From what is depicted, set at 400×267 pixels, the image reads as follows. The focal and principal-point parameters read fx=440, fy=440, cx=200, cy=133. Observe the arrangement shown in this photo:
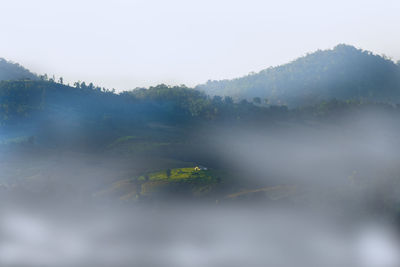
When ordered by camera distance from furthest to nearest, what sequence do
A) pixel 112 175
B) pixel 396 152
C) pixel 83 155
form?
pixel 396 152 < pixel 83 155 < pixel 112 175

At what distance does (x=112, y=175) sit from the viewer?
5399 inches

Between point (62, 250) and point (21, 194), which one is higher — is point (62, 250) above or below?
below

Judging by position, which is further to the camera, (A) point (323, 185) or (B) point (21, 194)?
(A) point (323, 185)

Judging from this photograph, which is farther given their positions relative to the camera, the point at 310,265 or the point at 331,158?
the point at 331,158

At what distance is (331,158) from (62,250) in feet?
355

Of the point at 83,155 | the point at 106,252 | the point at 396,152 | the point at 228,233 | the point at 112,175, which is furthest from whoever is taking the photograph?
the point at 396,152

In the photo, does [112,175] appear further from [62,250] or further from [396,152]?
[396,152]

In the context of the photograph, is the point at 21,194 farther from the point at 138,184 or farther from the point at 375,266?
the point at 375,266

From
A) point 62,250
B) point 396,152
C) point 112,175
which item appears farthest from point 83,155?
point 396,152

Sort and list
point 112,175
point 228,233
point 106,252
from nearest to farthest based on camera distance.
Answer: point 106,252, point 228,233, point 112,175

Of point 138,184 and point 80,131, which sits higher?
point 80,131

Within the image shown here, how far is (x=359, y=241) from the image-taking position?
8981cm

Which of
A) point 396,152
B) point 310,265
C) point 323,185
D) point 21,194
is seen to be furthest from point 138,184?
point 396,152

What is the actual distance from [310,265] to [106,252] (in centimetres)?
3882
